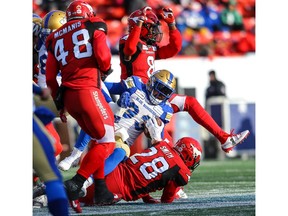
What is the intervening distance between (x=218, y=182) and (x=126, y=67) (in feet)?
4.68

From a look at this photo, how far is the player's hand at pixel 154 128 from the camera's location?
6000 mm

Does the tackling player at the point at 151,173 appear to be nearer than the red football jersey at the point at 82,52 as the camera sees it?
No

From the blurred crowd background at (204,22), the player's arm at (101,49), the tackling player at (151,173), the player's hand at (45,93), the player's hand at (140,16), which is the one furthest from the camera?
the blurred crowd background at (204,22)

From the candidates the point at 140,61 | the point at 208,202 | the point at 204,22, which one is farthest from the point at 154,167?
the point at 204,22

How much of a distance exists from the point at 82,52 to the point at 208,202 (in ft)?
4.42

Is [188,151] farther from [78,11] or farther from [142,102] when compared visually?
[78,11]

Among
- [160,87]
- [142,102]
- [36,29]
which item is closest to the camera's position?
[160,87]

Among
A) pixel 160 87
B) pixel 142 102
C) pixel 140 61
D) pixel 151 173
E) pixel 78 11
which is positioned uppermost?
pixel 78 11

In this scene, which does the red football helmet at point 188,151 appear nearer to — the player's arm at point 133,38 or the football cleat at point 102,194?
the football cleat at point 102,194

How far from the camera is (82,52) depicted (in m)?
5.65

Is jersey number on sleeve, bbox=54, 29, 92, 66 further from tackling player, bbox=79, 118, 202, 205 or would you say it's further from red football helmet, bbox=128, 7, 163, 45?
red football helmet, bbox=128, 7, 163, 45

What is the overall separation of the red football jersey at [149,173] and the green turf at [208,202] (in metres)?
0.12

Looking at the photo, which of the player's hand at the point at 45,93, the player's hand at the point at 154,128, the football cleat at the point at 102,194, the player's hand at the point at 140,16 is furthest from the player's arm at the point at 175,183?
the player's hand at the point at 45,93
